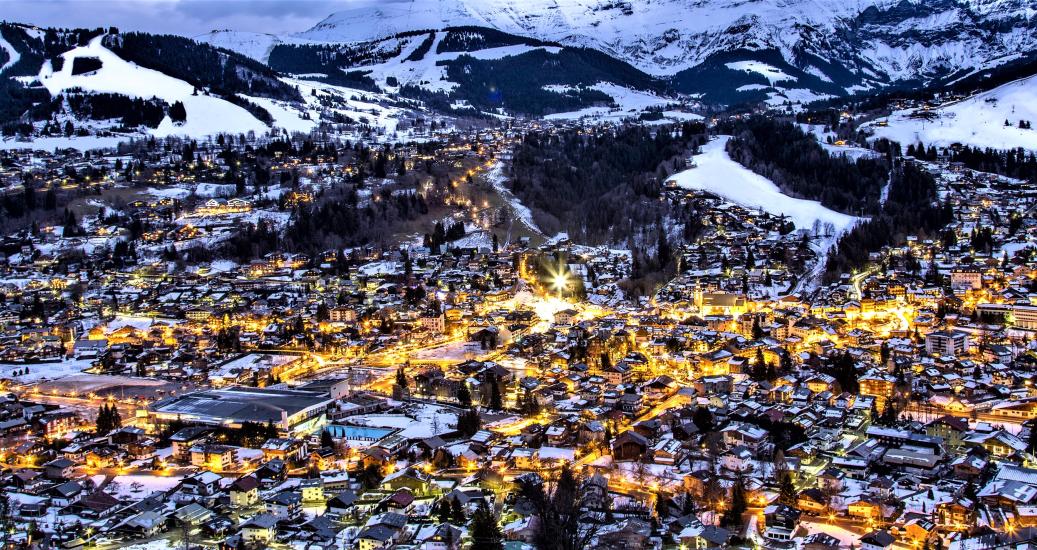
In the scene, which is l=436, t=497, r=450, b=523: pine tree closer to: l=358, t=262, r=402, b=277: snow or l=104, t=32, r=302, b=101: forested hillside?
l=358, t=262, r=402, b=277: snow

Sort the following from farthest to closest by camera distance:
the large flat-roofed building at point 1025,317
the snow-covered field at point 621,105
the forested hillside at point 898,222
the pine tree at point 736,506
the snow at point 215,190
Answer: the snow-covered field at point 621,105
the snow at point 215,190
the forested hillside at point 898,222
the large flat-roofed building at point 1025,317
the pine tree at point 736,506

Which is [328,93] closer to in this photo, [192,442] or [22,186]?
[22,186]

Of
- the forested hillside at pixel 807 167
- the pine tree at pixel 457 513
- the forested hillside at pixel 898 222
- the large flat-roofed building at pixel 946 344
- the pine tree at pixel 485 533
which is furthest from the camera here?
the forested hillside at pixel 807 167

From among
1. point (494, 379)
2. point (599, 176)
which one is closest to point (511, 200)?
point (599, 176)

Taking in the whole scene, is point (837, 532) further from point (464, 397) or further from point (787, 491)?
point (464, 397)

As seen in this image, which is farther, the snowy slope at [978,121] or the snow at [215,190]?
the snowy slope at [978,121]

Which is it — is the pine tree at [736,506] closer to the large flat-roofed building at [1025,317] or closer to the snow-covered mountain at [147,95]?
Answer: the large flat-roofed building at [1025,317]

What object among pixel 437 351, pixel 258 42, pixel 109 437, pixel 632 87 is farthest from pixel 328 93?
pixel 109 437

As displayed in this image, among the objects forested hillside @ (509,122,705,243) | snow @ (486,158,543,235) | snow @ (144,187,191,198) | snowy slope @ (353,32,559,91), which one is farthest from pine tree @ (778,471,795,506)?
snowy slope @ (353,32,559,91)

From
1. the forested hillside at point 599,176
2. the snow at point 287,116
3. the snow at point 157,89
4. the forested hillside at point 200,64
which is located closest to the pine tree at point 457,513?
the forested hillside at point 599,176
